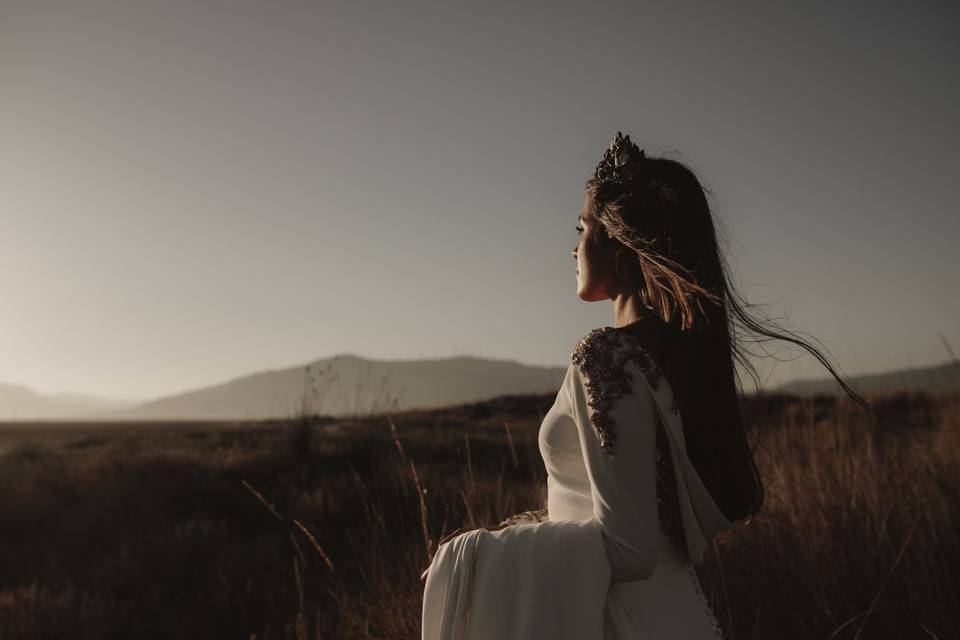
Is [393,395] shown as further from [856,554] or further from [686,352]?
[686,352]

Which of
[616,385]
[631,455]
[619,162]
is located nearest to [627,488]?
[631,455]

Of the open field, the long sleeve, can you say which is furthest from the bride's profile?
the open field

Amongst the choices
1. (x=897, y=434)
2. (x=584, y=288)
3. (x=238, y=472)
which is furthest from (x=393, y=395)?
(x=584, y=288)

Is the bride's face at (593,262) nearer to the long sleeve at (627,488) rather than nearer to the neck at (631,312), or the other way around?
the neck at (631,312)

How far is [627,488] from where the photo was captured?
1.46 metres

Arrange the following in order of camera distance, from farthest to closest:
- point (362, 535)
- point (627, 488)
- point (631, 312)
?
point (362, 535)
point (631, 312)
point (627, 488)

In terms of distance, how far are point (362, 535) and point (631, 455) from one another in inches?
214

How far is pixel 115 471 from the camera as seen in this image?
975 cm

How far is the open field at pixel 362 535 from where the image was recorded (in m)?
3.46

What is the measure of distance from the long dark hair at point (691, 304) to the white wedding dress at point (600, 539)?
10 centimetres

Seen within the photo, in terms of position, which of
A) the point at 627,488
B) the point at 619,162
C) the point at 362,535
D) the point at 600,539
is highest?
the point at 619,162

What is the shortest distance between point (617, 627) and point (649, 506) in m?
0.36

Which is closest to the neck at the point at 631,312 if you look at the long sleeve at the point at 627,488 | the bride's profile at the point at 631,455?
the bride's profile at the point at 631,455

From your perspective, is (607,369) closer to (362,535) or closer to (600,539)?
(600,539)
